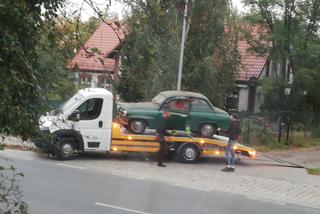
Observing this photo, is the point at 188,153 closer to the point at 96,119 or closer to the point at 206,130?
→ the point at 206,130

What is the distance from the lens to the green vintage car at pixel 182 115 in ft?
62.1

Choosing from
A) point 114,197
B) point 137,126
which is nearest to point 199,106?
point 137,126

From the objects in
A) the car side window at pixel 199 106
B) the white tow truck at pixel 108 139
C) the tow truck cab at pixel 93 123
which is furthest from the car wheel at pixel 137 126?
the car side window at pixel 199 106

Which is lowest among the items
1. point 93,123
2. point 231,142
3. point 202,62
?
point 231,142

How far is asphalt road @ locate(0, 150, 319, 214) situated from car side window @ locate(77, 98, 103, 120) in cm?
231

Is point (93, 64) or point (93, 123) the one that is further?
point (93, 123)

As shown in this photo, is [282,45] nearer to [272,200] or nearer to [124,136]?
[124,136]

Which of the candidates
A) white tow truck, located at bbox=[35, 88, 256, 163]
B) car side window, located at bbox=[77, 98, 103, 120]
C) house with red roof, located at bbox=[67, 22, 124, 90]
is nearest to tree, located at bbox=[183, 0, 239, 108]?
white tow truck, located at bbox=[35, 88, 256, 163]

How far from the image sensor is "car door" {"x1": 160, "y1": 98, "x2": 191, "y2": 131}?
62.4ft

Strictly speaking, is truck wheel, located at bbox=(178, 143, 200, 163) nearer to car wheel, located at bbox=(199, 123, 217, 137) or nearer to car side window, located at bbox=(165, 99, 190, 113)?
car wheel, located at bbox=(199, 123, 217, 137)

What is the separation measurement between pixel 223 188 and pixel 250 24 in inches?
616

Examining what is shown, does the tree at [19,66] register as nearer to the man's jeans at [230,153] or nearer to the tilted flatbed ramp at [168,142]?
the tilted flatbed ramp at [168,142]

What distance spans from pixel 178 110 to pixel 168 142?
1.24m

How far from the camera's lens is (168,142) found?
61.3ft
